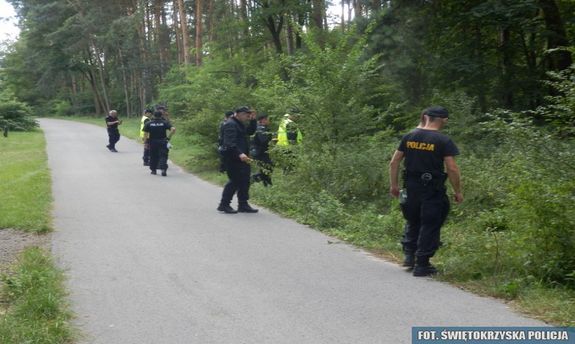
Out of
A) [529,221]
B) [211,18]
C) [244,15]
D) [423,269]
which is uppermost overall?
[211,18]

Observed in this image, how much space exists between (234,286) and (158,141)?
436 inches

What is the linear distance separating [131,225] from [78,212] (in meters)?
1.80

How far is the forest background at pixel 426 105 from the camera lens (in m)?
6.40

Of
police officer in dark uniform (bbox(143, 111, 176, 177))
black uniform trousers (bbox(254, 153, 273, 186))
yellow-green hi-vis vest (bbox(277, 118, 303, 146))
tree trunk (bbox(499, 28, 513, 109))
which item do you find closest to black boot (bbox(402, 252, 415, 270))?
yellow-green hi-vis vest (bbox(277, 118, 303, 146))

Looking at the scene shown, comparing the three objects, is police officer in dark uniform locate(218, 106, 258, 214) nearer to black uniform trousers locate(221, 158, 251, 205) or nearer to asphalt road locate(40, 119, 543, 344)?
black uniform trousers locate(221, 158, 251, 205)

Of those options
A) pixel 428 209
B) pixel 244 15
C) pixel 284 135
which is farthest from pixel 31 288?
pixel 244 15

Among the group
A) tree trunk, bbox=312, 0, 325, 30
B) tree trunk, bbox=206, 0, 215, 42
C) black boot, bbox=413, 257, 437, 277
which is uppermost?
tree trunk, bbox=206, 0, 215, 42

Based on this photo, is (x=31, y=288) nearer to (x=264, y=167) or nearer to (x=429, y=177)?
(x=429, y=177)

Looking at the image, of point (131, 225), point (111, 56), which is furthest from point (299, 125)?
point (111, 56)

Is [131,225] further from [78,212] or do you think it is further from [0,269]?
[0,269]

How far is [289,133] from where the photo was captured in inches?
530

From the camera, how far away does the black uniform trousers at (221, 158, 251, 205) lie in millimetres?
11180

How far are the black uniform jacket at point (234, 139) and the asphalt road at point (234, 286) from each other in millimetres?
1097

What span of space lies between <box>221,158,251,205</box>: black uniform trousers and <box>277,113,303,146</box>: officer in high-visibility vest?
1.97 m
